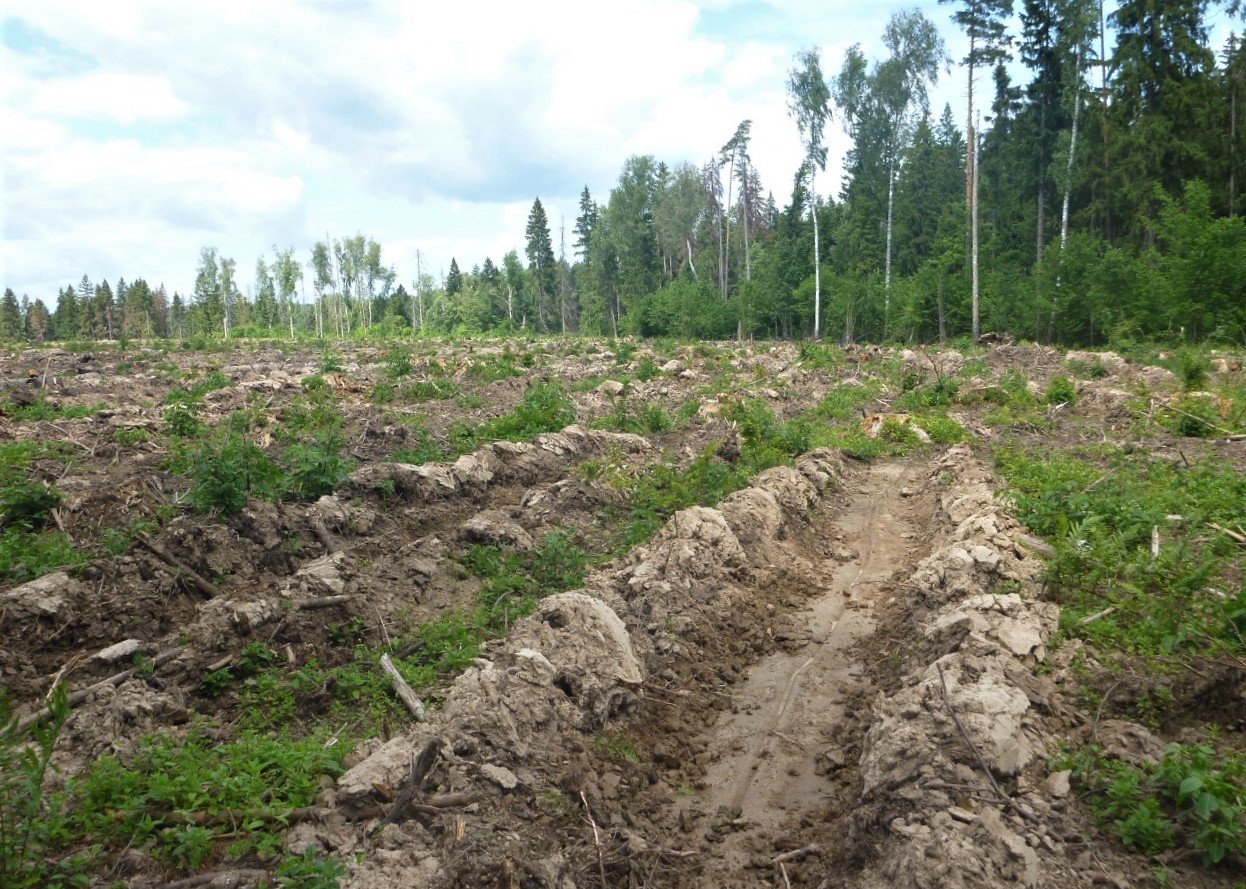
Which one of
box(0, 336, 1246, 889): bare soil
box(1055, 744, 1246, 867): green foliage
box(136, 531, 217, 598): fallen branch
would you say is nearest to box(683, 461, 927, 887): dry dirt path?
box(0, 336, 1246, 889): bare soil

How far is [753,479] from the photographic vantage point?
9.33 metres

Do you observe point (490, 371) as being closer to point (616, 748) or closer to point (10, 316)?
point (616, 748)

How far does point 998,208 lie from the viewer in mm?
40938

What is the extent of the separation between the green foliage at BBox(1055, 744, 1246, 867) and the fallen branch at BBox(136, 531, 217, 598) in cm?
577

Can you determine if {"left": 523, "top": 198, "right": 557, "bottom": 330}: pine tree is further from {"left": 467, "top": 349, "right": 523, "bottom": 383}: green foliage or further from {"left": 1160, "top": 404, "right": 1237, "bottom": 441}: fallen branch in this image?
{"left": 1160, "top": 404, "right": 1237, "bottom": 441}: fallen branch

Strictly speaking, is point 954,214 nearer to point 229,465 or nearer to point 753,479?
point 753,479

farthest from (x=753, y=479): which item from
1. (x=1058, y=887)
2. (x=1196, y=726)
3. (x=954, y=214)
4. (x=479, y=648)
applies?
(x=954, y=214)

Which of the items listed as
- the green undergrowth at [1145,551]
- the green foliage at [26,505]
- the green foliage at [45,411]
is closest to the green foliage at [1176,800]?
the green undergrowth at [1145,551]

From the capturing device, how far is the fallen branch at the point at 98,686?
12.4 feet

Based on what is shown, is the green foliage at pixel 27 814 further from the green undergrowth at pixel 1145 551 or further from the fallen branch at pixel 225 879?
the green undergrowth at pixel 1145 551

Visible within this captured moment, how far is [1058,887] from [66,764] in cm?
445

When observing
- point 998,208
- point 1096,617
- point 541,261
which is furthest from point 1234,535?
point 541,261

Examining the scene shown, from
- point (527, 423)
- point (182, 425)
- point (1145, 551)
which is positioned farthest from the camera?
point (527, 423)

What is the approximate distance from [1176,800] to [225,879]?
Answer: 3.89m
